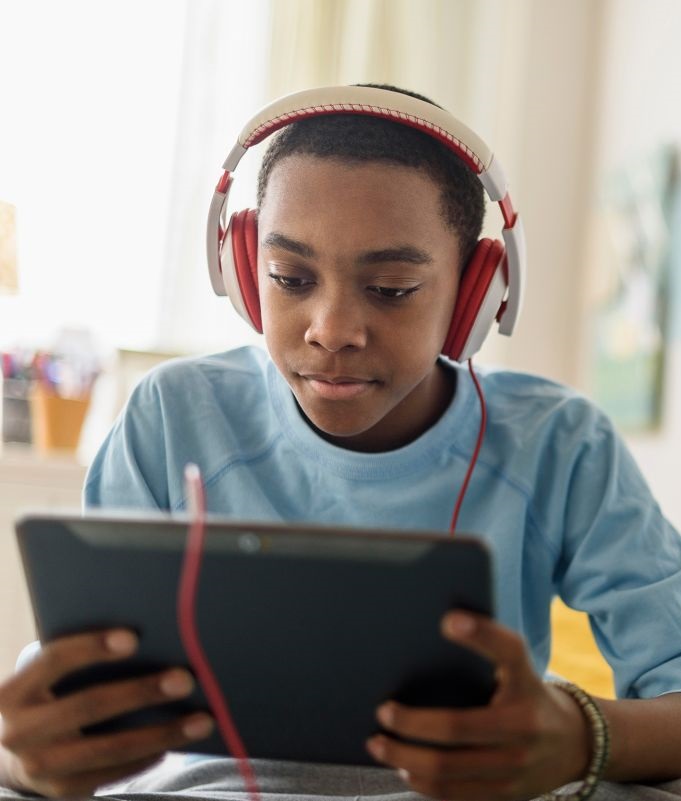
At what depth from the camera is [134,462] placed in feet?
3.33

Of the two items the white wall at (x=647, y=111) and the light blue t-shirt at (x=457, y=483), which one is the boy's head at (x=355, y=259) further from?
the white wall at (x=647, y=111)

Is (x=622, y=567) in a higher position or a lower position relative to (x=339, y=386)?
lower

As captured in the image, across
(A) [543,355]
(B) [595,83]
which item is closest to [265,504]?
(A) [543,355]

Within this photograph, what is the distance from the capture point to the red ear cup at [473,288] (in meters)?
1.00

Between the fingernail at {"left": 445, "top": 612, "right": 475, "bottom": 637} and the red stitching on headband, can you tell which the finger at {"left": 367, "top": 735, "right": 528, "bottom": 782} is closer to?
the fingernail at {"left": 445, "top": 612, "right": 475, "bottom": 637}

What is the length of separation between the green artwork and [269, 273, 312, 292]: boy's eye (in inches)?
76.7

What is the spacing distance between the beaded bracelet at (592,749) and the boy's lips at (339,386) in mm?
315

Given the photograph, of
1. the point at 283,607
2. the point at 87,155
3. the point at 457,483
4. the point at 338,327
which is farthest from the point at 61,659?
the point at 87,155

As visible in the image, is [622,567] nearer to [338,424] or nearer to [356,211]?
[338,424]

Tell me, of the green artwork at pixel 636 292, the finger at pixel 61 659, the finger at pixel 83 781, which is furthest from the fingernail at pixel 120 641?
the green artwork at pixel 636 292

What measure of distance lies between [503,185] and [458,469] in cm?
28

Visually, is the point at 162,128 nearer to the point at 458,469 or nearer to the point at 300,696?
the point at 458,469

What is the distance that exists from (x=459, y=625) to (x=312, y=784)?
0.28 meters

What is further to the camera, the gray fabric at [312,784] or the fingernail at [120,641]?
the gray fabric at [312,784]
